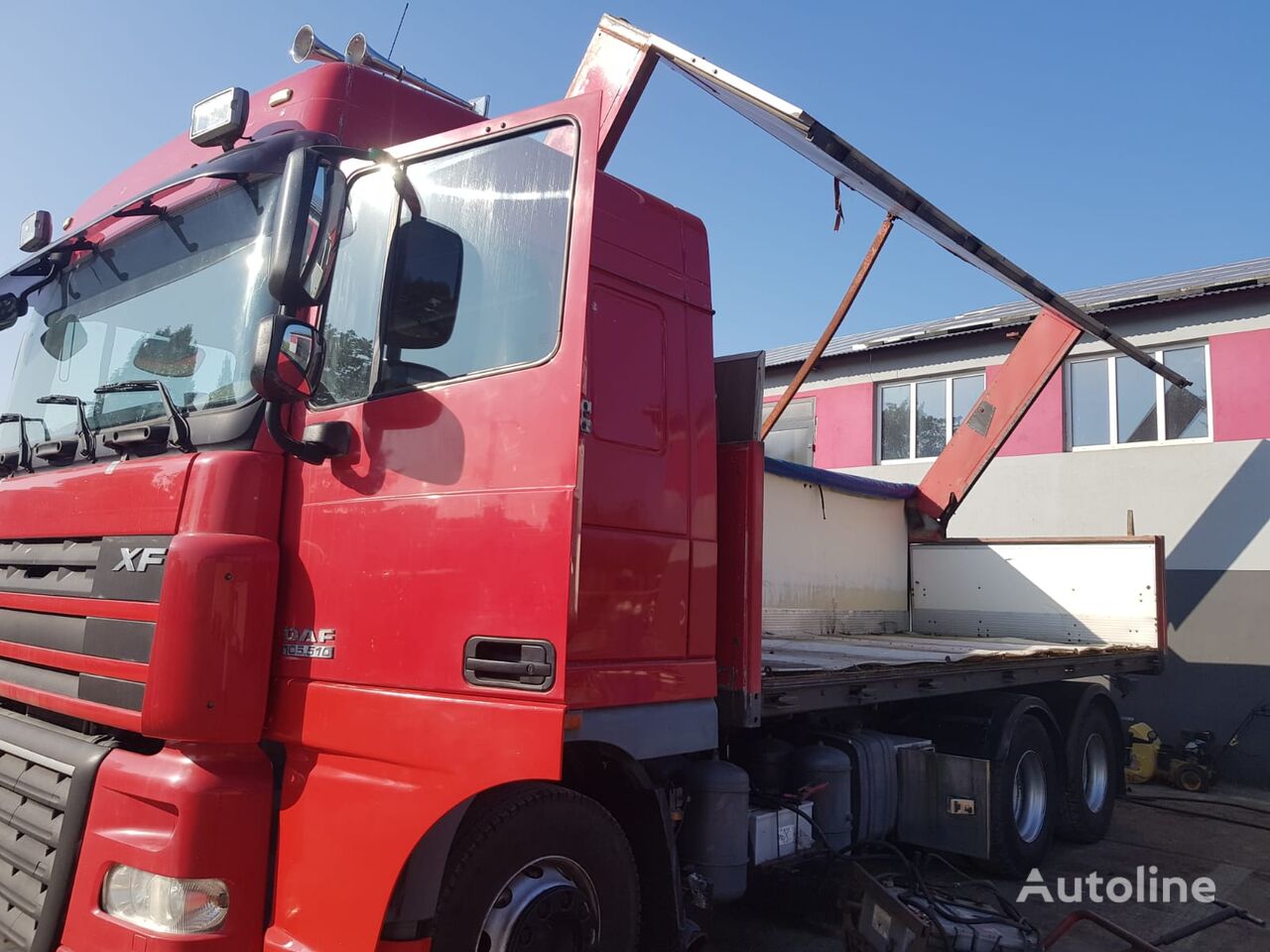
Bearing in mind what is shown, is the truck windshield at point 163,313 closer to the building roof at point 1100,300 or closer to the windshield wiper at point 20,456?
the windshield wiper at point 20,456

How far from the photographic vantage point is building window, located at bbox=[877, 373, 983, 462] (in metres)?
12.9

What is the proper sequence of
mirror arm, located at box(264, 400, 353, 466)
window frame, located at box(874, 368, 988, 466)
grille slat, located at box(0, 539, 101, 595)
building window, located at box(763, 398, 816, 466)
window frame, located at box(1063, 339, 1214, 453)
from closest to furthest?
mirror arm, located at box(264, 400, 353, 466)
grille slat, located at box(0, 539, 101, 595)
window frame, located at box(1063, 339, 1214, 453)
window frame, located at box(874, 368, 988, 466)
building window, located at box(763, 398, 816, 466)

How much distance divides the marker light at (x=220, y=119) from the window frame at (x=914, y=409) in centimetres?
1070

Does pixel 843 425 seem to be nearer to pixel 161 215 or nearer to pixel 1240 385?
pixel 1240 385

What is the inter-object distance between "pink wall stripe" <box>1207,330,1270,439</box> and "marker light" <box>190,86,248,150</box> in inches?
417

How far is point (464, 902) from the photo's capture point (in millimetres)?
2785

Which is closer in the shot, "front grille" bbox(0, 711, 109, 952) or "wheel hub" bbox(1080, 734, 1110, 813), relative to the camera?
"front grille" bbox(0, 711, 109, 952)

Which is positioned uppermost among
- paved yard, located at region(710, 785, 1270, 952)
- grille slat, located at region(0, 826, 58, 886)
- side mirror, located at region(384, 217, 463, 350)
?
side mirror, located at region(384, 217, 463, 350)

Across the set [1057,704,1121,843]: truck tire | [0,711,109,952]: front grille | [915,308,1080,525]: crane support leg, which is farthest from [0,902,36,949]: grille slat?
[915,308,1080,525]: crane support leg

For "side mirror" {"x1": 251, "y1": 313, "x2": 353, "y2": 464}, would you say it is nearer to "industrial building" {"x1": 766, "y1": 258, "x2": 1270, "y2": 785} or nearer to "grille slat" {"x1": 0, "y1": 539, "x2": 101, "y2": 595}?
"grille slat" {"x1": 0, "y1": 539, "x2": 101, "y2": 595}

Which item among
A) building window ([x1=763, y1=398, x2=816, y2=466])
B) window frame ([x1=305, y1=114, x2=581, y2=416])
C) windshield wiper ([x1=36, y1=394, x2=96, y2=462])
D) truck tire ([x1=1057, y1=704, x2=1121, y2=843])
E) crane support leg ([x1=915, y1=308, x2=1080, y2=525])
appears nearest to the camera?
window frame ([x1=305, y1=114, x2=581, y2=416])

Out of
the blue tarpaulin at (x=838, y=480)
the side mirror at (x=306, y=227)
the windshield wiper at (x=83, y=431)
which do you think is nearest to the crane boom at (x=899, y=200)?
the blue tarpaulin at (x=838, y=480)

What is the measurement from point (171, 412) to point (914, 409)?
38.0 feet

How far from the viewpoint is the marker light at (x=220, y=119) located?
3.47 m
